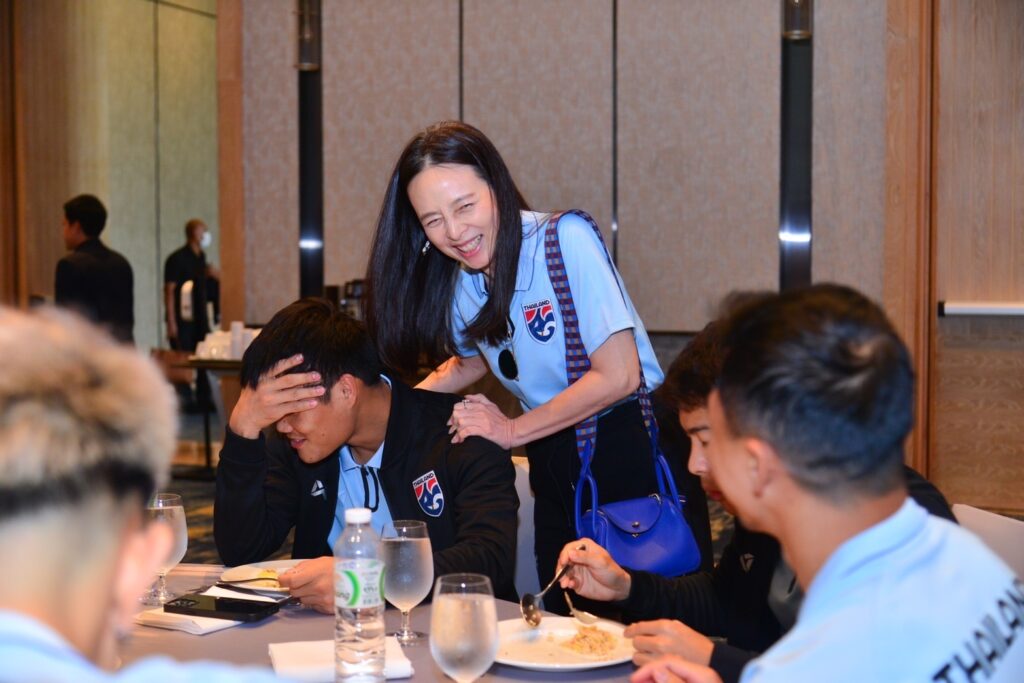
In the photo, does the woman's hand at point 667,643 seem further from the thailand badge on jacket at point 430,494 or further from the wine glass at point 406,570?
the thailand badge on jacket at point 430,494

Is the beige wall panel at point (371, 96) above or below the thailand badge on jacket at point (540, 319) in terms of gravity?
above

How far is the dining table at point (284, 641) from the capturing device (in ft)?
5.23

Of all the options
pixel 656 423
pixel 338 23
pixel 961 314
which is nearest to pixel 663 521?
pixel 656 423

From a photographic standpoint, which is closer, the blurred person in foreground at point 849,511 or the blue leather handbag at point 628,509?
the blurred person in foreground at point 849,511

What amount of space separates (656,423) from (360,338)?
68 centimetres

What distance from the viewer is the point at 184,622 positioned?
180cm

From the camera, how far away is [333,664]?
1584 millimetres

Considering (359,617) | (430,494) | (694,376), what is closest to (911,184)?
(430,494)

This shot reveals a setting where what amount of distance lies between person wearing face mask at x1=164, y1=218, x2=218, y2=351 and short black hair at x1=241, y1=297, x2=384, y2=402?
6885 millimetres

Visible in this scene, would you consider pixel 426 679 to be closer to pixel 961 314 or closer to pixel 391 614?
pixel 391 614

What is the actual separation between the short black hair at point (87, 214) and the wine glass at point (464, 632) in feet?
18.0

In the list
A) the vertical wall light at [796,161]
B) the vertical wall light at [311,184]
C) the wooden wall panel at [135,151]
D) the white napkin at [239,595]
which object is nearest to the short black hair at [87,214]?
the vertical wall light at [311,184]

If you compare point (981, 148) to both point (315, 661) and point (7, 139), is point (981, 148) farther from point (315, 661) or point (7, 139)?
point (7, 139)

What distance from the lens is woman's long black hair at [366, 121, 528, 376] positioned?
2.40m
